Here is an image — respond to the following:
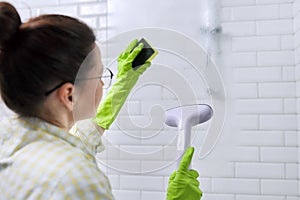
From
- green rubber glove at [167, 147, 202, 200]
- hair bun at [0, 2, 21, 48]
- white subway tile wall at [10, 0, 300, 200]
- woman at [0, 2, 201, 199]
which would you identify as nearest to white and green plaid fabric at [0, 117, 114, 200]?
woman at [0, 2, 201, 199]

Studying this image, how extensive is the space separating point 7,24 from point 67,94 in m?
0.18

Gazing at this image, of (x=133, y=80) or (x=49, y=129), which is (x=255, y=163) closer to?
(x=133, y=80)

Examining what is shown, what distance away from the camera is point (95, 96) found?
1.01 m

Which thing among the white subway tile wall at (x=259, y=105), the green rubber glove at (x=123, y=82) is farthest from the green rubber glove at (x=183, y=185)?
the white subway tile wall at (x=259, y=105)

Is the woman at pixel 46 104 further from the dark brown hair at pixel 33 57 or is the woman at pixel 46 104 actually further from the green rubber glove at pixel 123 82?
the green rubber glove at pixel 123 82

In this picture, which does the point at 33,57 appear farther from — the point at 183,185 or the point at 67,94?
the point at 183,185

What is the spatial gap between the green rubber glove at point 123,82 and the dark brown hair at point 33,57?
433mm

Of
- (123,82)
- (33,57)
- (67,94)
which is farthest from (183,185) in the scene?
(33,57)

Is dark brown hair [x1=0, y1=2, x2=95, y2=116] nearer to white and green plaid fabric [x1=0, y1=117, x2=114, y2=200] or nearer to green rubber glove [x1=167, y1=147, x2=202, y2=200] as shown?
white and green plaid fabric [x1=0, y1=117, x2=114, y2=200]

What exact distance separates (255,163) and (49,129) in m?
1.20

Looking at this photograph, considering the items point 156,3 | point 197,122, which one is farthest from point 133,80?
point 156,3

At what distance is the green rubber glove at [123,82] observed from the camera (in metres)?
1.29

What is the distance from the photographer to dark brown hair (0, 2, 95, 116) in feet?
2.69

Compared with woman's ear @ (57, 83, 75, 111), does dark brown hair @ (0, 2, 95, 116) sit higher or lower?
higher
